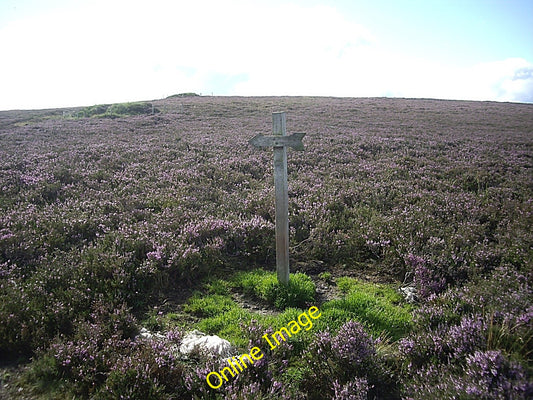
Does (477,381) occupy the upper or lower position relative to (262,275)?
upper

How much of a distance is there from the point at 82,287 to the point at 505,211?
8.69 metres

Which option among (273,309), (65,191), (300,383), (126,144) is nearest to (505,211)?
(273,309)

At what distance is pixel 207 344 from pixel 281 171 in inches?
99.2

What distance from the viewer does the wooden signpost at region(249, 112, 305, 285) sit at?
16.1 ft

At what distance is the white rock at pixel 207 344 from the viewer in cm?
380

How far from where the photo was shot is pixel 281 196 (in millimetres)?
5102

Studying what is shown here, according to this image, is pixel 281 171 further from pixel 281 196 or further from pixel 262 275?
pixel 262 275

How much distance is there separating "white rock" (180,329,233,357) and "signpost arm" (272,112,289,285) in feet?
5.16

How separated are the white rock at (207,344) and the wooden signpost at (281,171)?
5.21ft

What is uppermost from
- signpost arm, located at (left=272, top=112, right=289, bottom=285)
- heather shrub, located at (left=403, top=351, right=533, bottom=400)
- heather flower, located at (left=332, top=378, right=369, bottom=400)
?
signpost arm, located at (left=272, top=112, right=289, bottom=285)

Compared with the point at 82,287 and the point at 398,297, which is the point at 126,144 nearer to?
the point at 82,287

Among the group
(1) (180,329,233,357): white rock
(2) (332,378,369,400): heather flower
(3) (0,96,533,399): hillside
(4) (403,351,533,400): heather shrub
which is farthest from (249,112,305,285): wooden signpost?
(4) (403,351,533,400): heather shrub

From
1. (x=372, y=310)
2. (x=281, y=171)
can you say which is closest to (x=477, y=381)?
(x=372, y=310)

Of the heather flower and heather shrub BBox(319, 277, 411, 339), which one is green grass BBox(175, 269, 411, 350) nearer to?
heather shrub BBox(319, 277, 411, 339)
